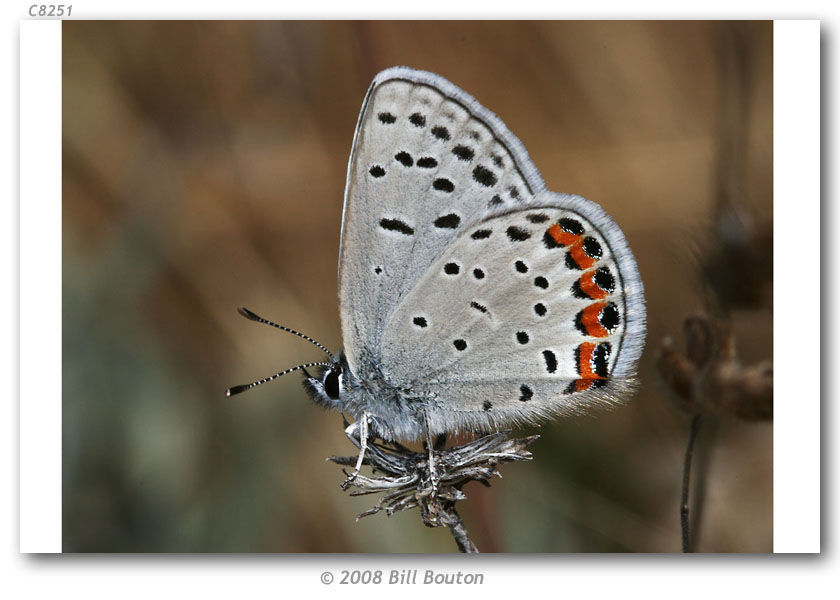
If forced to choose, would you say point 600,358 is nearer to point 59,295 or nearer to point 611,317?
point 611,317

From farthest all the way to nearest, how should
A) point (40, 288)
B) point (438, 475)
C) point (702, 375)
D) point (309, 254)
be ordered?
1. point (309, 254)
2. point (40, 288)
3. point (702, 375)
4. point (438, 475)

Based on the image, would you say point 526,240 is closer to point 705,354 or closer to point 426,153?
point 426,153

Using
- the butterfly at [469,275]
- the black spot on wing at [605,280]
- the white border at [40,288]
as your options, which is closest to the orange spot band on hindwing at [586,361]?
the butterfly at [469,275]

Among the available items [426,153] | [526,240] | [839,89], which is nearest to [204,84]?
[426,153]

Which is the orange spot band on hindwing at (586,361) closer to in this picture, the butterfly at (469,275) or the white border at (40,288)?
the butterfly at (469,275)

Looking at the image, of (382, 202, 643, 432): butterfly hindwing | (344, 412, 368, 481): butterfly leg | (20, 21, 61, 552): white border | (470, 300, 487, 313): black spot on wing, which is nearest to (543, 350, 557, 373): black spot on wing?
(382, 202, 643, 432): butterfly hindwing

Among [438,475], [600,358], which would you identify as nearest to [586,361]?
[600,358]

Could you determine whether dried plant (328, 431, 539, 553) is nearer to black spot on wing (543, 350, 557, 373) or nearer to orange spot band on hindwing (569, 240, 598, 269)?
black spot on wing (543, 350, 557, 373)
